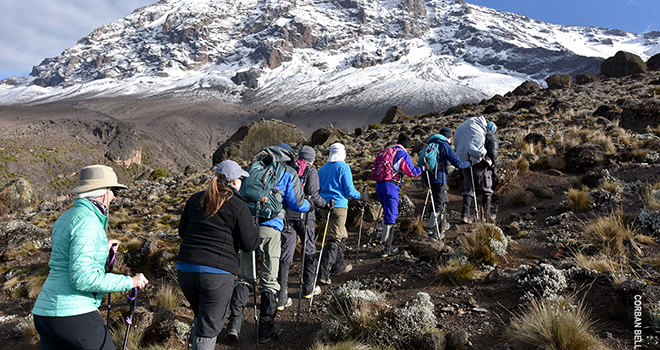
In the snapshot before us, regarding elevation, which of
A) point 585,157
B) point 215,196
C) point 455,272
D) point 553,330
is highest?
point 215,196

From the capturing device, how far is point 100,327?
2.41 m

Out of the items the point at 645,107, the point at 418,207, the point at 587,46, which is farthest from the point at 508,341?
the point at 587,46

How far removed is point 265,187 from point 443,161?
3684 millimetres

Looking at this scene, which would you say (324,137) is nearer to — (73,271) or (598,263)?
(598,263)

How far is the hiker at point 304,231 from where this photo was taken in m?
4.21

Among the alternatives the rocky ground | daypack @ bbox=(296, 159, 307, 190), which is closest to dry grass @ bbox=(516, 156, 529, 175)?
the rocky ground

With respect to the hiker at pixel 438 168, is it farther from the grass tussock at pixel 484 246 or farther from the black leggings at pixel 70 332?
the black leggings at pixel 70 332

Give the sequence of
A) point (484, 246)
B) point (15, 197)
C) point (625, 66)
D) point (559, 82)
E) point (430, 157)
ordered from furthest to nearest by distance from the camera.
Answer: point (625, 66), point (559, 82), point (15, 197), point (430, 157), point (484, 246)

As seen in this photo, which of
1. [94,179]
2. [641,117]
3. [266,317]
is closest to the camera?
[94,179]

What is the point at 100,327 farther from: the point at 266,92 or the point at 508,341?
the point at 266,92

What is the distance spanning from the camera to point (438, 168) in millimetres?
6102

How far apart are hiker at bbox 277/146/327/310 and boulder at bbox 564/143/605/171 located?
7645 mm

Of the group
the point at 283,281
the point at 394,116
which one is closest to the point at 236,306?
the point at 283,281

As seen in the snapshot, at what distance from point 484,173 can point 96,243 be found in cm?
609
